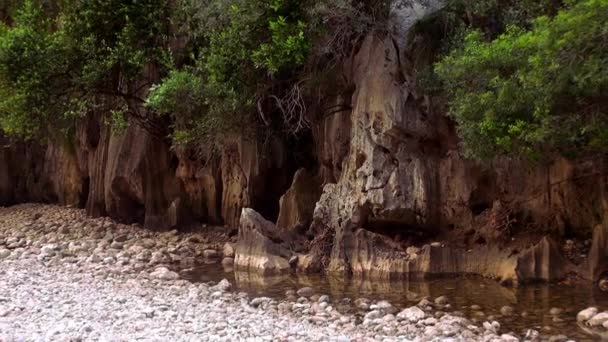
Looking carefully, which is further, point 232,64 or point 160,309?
point 232,64

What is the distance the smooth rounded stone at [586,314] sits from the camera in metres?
9.38

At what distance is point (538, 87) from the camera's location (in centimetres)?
956

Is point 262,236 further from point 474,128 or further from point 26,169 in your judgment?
point 26,169

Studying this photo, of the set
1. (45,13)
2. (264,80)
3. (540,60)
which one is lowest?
(540,60)

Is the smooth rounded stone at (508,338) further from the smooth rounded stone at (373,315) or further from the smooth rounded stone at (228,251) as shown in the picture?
the smooth rounded stone at (228,251)

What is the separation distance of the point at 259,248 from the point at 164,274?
218 cm

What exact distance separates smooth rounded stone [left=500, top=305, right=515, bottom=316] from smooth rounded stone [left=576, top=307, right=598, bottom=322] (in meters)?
0.93

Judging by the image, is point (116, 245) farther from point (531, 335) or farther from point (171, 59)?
point (531, 335)

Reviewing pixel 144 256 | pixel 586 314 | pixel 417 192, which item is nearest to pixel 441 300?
pixel 586 314

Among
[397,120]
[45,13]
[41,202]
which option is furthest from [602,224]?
[41,202]

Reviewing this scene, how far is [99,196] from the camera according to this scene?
23.1 metres

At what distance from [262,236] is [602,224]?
692 centimetres

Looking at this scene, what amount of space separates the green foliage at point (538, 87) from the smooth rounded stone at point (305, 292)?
371cm

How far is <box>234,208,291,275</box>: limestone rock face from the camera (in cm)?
1451
